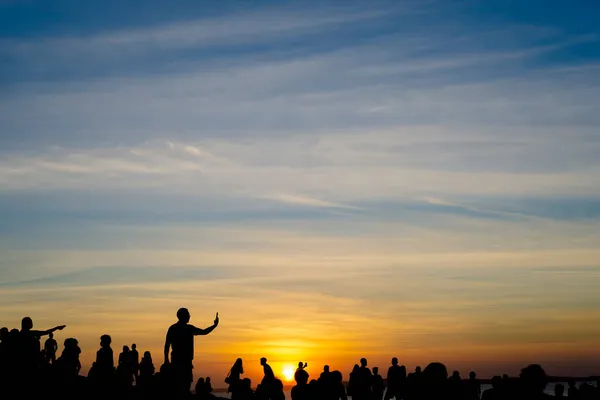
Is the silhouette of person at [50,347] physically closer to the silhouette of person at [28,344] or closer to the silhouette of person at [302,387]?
the silhouette of person at [28,344]

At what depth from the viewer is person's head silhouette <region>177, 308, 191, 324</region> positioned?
1682 centimetres

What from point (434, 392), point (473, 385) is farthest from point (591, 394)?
point (434, 392)

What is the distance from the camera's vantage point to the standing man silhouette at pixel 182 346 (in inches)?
666

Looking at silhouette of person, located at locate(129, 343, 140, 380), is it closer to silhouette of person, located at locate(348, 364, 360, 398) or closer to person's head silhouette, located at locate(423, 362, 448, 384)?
silhouette of person, located at locate(348, 364, 360, 398)

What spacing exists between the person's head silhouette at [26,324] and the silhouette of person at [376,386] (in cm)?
1312

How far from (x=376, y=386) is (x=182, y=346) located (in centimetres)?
1293

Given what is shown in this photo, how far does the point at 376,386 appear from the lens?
28453 millimetres

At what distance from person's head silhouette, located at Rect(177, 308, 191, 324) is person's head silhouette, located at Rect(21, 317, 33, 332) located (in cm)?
327

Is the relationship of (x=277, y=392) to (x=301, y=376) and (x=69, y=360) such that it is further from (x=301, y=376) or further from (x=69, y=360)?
(x=301, y=376)

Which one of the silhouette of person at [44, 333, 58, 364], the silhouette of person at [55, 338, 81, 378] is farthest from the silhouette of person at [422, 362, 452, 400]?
the silhouette of person at [44, 333, 58, 364]

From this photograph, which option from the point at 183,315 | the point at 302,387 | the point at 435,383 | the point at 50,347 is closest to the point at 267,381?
the point at 183,315

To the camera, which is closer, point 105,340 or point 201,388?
point 105,340

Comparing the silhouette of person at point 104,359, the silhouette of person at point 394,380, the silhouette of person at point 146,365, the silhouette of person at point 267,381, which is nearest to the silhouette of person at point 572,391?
the silhouette of person at point 394,380

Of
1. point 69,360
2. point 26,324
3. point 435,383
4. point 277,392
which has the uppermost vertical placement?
point 26,324
